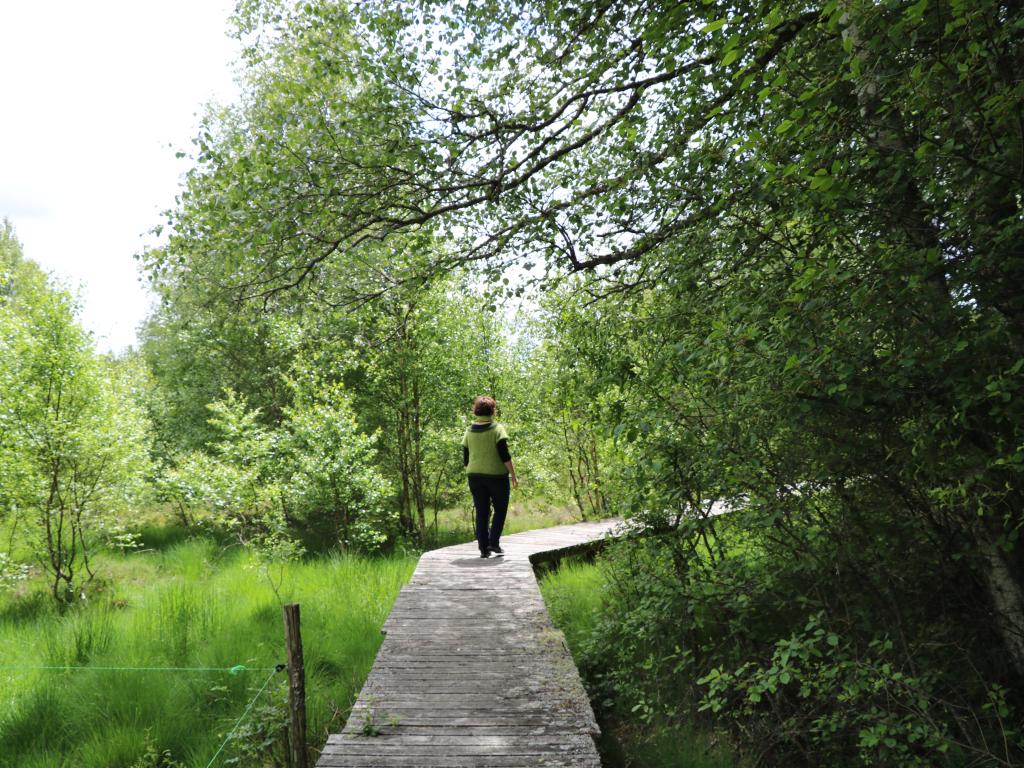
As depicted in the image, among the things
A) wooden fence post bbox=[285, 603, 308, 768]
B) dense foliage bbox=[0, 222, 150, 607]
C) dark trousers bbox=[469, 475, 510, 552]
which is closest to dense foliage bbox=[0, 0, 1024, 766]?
dense foliage bbox=[0, 222, 150, 607]

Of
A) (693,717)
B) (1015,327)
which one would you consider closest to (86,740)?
(693,717)

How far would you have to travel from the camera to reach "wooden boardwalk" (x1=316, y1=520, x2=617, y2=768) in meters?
3.62

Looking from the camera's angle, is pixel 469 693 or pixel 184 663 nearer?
pixel 469 693

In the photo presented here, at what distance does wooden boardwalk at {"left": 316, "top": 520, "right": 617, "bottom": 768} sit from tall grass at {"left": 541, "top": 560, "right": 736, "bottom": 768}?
792 millimetres

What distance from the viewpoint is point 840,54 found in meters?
3.40

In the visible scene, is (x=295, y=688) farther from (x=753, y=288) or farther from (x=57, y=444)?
(x=57, y=444)

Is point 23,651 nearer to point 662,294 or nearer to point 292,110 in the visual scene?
point 292,110

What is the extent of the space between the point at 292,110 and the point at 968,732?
7.55m

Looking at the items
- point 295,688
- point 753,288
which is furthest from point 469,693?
point 753,288

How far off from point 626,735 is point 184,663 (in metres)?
4.64

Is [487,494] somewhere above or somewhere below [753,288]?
below

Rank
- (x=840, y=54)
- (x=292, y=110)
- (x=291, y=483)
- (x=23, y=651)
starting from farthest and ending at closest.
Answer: (x=291, y=483) < (x=23, y=651) < (x=292, y=110) < (x=840, y=54)

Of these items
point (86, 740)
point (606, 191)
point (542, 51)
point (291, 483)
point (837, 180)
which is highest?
point (542, 51)

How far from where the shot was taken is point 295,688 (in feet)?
14.5
